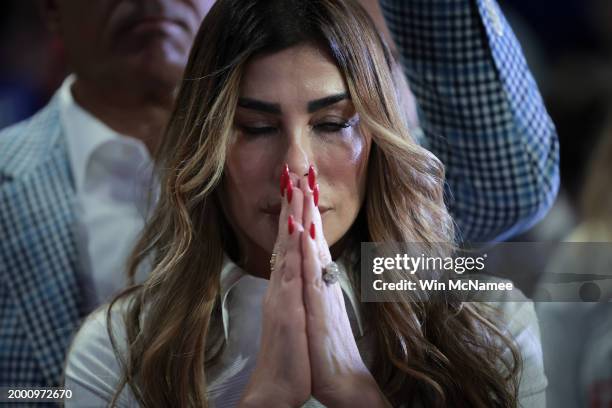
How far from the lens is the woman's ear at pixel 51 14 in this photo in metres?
1.22

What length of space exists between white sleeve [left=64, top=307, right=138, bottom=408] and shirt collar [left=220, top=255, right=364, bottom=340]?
0.46 ft

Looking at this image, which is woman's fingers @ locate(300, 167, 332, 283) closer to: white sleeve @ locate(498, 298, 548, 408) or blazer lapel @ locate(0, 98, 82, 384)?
white sleeve @ locate(498, 298, 548, 408)

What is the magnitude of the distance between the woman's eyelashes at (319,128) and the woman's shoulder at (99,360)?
0.30 metres

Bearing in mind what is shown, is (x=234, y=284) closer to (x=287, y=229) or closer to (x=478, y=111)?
(x=287, y=229)

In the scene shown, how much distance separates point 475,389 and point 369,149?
31cm

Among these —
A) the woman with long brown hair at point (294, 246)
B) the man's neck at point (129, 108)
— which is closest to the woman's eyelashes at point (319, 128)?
the woman with long brown hair at point (294, 246)

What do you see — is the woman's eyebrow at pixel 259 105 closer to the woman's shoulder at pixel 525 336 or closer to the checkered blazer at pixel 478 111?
the checkered blazer at pixel 478 111

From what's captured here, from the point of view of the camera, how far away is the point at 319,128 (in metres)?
0.97

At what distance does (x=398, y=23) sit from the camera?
1.08 meters

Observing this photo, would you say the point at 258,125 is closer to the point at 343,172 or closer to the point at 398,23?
the point at 343,172

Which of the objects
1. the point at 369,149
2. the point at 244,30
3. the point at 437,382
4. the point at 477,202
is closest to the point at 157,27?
the point at 244,30

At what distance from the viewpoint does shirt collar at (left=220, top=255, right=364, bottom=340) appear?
1019mm

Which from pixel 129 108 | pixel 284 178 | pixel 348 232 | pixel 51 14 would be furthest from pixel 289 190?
pixel 51 14

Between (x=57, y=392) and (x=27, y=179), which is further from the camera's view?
(x=27, y=179)
